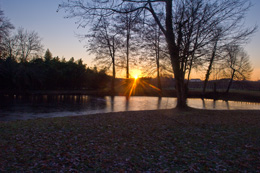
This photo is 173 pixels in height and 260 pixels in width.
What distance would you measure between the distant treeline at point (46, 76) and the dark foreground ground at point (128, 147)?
31.0 m

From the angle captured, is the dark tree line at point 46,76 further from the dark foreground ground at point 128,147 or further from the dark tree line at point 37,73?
the dark foreground ground at point 128,147

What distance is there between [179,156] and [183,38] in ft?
24.1

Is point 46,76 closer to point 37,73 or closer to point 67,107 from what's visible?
point 37,73

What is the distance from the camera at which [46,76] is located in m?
38.8

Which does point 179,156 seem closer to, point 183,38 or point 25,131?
point 25,131

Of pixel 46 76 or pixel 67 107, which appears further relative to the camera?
pixel 46 76

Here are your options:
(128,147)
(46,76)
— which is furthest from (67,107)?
(46,76)

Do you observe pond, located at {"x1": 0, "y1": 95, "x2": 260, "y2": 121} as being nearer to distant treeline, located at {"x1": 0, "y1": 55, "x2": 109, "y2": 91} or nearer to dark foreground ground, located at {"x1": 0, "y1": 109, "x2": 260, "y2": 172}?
dark foreground ground, located at {"x1": 0, "y1": 109, "x2": 260, "y2": 172}

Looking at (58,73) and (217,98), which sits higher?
(58,73)

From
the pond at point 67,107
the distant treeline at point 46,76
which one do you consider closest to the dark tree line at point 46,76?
the distant treeline at point 46,76

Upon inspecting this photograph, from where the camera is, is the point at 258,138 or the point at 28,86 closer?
the point at 258,138

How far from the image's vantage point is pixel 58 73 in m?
40.3

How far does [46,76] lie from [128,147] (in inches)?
1495

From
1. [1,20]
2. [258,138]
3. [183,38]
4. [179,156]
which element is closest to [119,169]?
[179,156]
